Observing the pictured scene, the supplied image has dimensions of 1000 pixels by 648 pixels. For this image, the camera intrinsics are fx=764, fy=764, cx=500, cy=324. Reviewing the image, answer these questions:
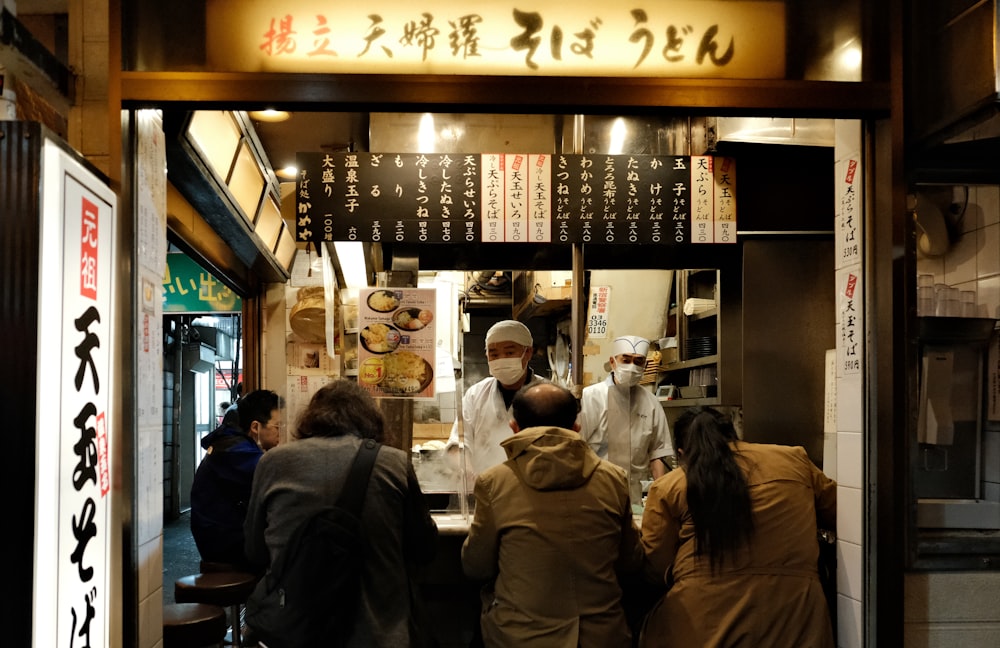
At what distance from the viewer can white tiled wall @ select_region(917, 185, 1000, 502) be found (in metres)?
3.48

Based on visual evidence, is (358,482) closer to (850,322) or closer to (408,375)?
(408,375)

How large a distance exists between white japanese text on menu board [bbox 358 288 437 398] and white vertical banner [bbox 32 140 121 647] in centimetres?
223

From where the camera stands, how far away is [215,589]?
14.4 ft

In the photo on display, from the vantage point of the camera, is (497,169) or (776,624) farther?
(497,169)

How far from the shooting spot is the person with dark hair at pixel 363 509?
305cm

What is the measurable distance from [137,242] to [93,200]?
1.44 feet

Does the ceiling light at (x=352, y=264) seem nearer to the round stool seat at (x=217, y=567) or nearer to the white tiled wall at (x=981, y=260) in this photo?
the round stool seat at (x=217, y=567)

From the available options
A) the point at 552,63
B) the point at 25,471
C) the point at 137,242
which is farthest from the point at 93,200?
the point at 552,63

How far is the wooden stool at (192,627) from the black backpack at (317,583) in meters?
0.81

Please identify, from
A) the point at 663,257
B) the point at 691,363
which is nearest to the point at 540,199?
the point at 663,257

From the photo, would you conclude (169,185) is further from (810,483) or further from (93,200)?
(810,483)

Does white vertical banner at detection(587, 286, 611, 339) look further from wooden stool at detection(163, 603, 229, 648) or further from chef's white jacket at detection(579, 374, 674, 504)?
wooden stool at detection(163, 603, 229, 648)

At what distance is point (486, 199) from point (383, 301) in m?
0.93

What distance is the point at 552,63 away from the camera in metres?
3.04
